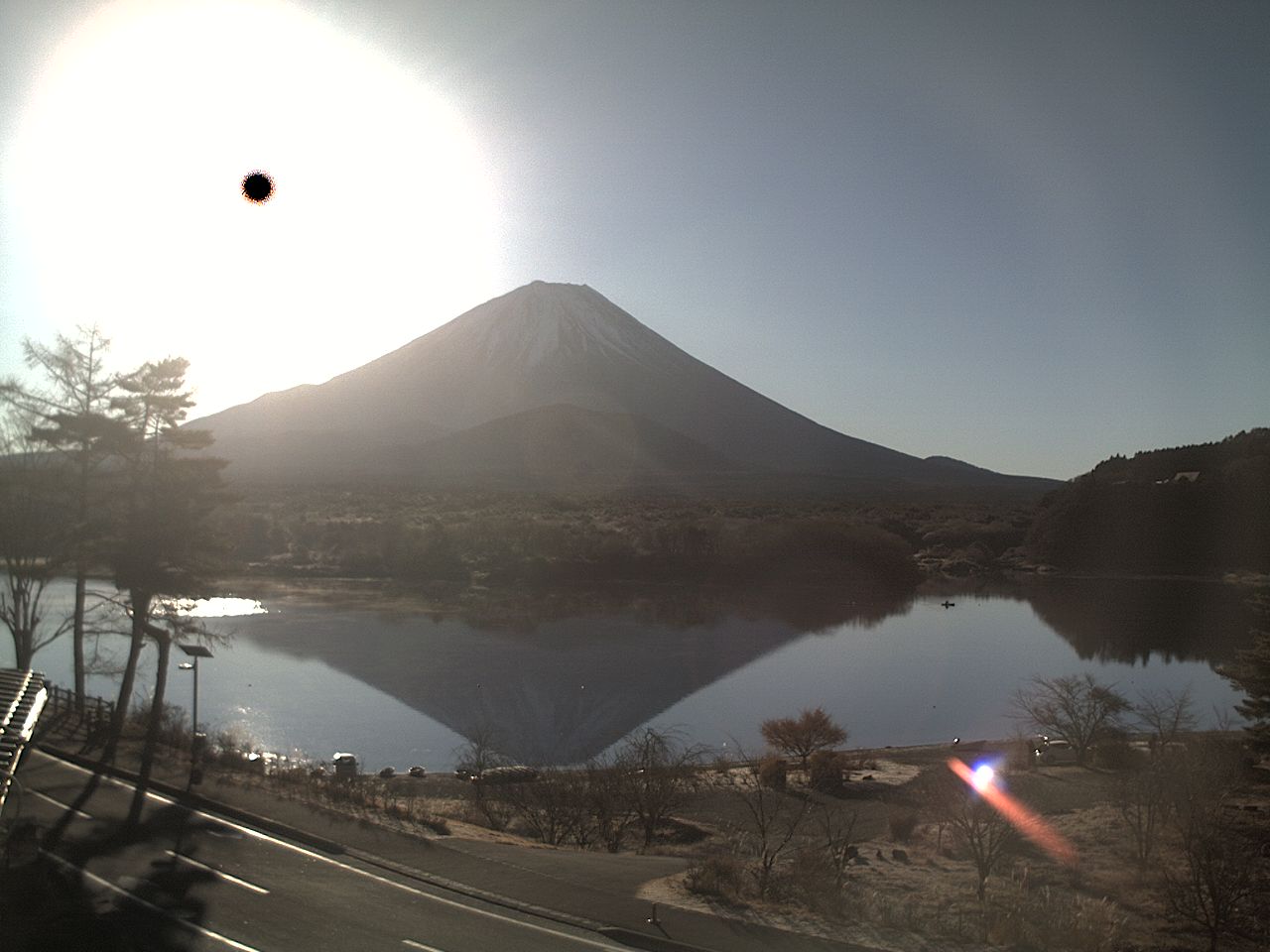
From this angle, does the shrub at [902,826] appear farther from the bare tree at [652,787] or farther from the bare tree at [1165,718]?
the bare tree at [1165,718]

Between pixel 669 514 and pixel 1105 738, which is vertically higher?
pixel 669 514

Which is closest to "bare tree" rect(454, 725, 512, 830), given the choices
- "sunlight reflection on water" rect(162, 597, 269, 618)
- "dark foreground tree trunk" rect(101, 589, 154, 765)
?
"dark foreground tree trunk" rect(101, 589, 154, 765)

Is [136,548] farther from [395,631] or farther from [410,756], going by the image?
[395,631]

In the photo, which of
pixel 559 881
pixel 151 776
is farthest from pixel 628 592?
pixel 559 881

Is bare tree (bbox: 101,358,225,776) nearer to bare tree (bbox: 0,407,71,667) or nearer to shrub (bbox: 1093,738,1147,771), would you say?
bare tree (bbox: 0,407,71,667)

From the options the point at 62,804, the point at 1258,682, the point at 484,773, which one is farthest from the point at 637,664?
the point at 62,804

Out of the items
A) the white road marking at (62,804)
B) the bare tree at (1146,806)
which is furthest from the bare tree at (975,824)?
the white road marking at (62,804)
